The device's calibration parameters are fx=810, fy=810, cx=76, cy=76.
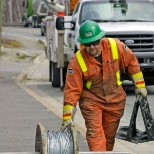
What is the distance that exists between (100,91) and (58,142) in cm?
113

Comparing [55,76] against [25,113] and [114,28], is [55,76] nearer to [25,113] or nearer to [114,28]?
[114,28]

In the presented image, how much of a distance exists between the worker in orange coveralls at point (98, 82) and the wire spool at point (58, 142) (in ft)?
1.19

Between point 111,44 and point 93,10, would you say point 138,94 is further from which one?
point 93,10

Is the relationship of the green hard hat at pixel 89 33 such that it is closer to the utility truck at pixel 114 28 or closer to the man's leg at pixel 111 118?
the man's leg at pixel 111 118

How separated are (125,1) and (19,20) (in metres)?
72.3

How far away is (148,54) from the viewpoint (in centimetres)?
1734

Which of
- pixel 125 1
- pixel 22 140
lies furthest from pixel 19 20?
pixel 22 140

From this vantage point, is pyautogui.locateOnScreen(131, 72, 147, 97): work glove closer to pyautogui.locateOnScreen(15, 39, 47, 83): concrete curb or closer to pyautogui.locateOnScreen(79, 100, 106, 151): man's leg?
pyautogui.locateOnScreen(79, 100, 106, 151): man's leg

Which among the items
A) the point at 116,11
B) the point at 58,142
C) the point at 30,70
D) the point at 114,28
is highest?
the point at 58,142

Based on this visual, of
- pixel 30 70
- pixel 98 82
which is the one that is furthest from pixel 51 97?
pixel 98 82

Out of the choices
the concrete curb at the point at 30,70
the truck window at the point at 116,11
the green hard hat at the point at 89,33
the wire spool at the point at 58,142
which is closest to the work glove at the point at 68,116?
the wire spool at the point at 58,142

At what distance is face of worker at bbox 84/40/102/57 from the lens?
7.97 metres

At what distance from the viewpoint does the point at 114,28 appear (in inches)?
684

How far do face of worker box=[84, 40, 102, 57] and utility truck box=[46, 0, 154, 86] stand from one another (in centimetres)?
914
